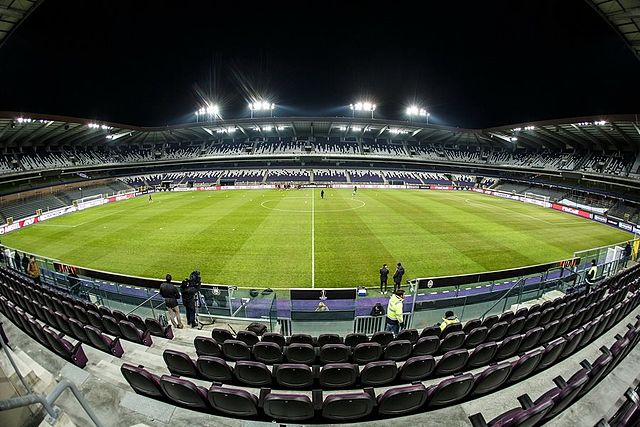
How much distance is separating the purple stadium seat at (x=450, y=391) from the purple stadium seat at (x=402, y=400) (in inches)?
6.1

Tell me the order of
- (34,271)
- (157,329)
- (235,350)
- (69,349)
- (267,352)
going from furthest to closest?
1. (34,271)
2. (157,329)
3. (235,350)
4. (267,352)
5. (69,349)

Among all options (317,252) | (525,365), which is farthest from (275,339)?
(317,252)

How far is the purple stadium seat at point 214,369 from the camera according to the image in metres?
4.68

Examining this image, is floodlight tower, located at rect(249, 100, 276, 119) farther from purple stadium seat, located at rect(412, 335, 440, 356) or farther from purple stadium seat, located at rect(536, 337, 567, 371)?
purple stadium seat, located at rect(536, 337, 567, 371)

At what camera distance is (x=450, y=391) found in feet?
13.7

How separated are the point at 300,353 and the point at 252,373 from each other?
1.15 meters

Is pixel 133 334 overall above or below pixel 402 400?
below

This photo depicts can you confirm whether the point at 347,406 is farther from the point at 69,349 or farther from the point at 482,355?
the point at 69,349

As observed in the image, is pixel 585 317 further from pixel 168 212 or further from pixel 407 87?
pixel 407 87

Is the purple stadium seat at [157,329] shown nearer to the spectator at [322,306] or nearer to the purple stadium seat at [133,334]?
the purple stadium seat at [133,334]

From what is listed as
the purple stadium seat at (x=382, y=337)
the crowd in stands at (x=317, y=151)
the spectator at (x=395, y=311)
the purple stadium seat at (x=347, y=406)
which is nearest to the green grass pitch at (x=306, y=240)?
the spectator at (x=395, y=311)

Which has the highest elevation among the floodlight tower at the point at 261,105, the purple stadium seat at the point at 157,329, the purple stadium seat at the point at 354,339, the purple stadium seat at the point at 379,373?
the floodlight tower at the point at 261,105

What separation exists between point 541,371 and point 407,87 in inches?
2532

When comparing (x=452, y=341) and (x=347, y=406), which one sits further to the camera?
(x=452, y=341)
